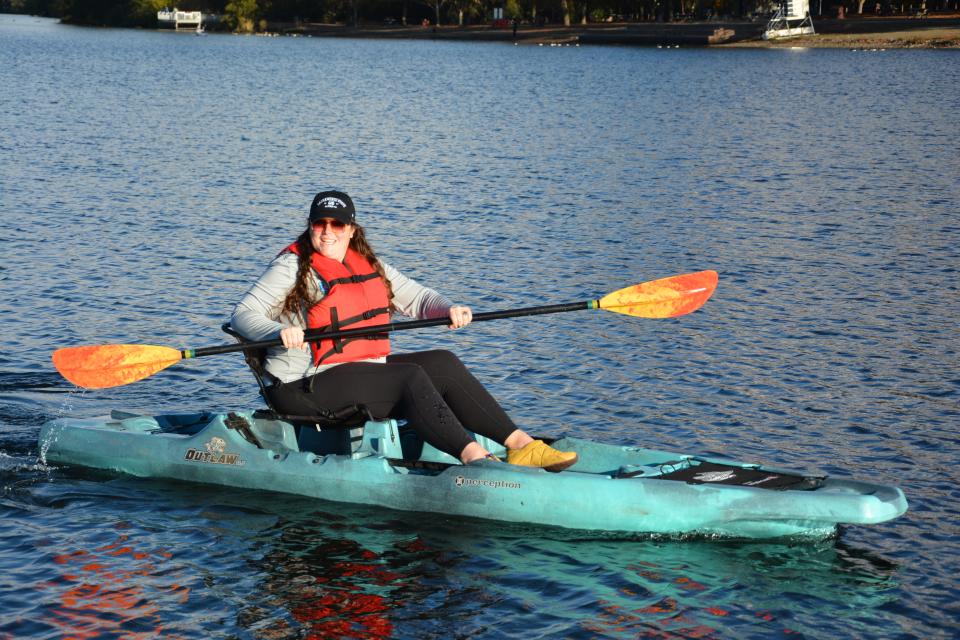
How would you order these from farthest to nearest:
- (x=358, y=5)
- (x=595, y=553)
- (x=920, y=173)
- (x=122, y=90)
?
(x=358, y=5) < (x=122, y=90) < (x=920, y=173) < (x=595, y=553)

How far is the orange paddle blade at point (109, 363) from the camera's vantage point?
862cm

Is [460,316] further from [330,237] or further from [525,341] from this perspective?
[525,341]

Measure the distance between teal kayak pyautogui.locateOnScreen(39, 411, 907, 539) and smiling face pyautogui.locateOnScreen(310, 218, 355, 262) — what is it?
1.11 metres

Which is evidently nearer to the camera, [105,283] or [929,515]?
[929,515]

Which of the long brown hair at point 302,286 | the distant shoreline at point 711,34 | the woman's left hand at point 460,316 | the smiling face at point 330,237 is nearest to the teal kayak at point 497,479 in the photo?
the woman's left hand at point 460,316

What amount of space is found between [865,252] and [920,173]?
9.09 m

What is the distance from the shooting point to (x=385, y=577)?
24.3 feet

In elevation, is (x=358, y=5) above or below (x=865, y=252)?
above

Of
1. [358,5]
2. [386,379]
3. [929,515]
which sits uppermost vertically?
[358,5]

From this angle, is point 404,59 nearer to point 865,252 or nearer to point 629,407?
point 865,252

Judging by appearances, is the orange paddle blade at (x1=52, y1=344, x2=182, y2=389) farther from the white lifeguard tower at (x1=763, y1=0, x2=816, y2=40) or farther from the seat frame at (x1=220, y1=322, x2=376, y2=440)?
the white lifeguard tower at (x1=763, y1=0, x2=816, y2=40)

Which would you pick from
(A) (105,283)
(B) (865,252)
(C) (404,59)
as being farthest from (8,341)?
(C) (404,59)

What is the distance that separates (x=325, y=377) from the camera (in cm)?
793

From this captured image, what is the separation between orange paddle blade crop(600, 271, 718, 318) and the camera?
9016 millimetres
